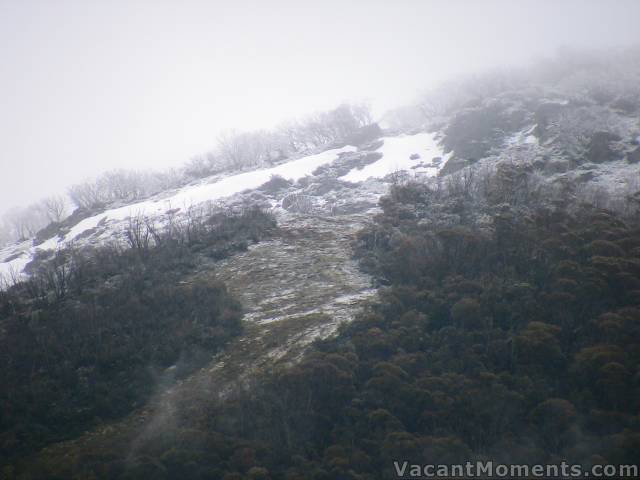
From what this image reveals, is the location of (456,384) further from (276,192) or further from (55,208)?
(55,208)

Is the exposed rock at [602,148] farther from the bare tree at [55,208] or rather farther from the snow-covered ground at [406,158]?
the bare tree at [55,208]

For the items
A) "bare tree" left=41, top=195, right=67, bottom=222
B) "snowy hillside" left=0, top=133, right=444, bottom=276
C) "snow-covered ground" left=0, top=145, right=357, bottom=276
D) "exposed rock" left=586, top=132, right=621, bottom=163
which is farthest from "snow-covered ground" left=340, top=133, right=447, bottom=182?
"bare tree" left=41, top=195, right=67, bottom=222

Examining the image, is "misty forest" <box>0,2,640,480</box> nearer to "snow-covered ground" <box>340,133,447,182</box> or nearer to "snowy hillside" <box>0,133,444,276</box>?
"snowy hillside" <box>0,133,444,276</box>

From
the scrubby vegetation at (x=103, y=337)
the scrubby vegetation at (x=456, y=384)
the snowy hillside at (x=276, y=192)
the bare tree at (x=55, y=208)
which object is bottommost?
the scrubby vegetation at (x=456, y=384)

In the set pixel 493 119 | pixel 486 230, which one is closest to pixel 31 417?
pixel 486 230

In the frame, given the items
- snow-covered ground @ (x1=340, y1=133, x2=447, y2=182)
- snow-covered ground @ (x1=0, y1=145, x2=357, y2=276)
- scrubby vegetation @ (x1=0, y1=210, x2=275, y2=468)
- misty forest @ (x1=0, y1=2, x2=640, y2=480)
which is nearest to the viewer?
misty forest @ (x1=0, y1=2, x2=640, y2=480)

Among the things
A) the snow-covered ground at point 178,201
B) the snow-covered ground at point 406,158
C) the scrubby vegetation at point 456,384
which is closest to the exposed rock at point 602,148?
the snow-covered ground at point 406,158
